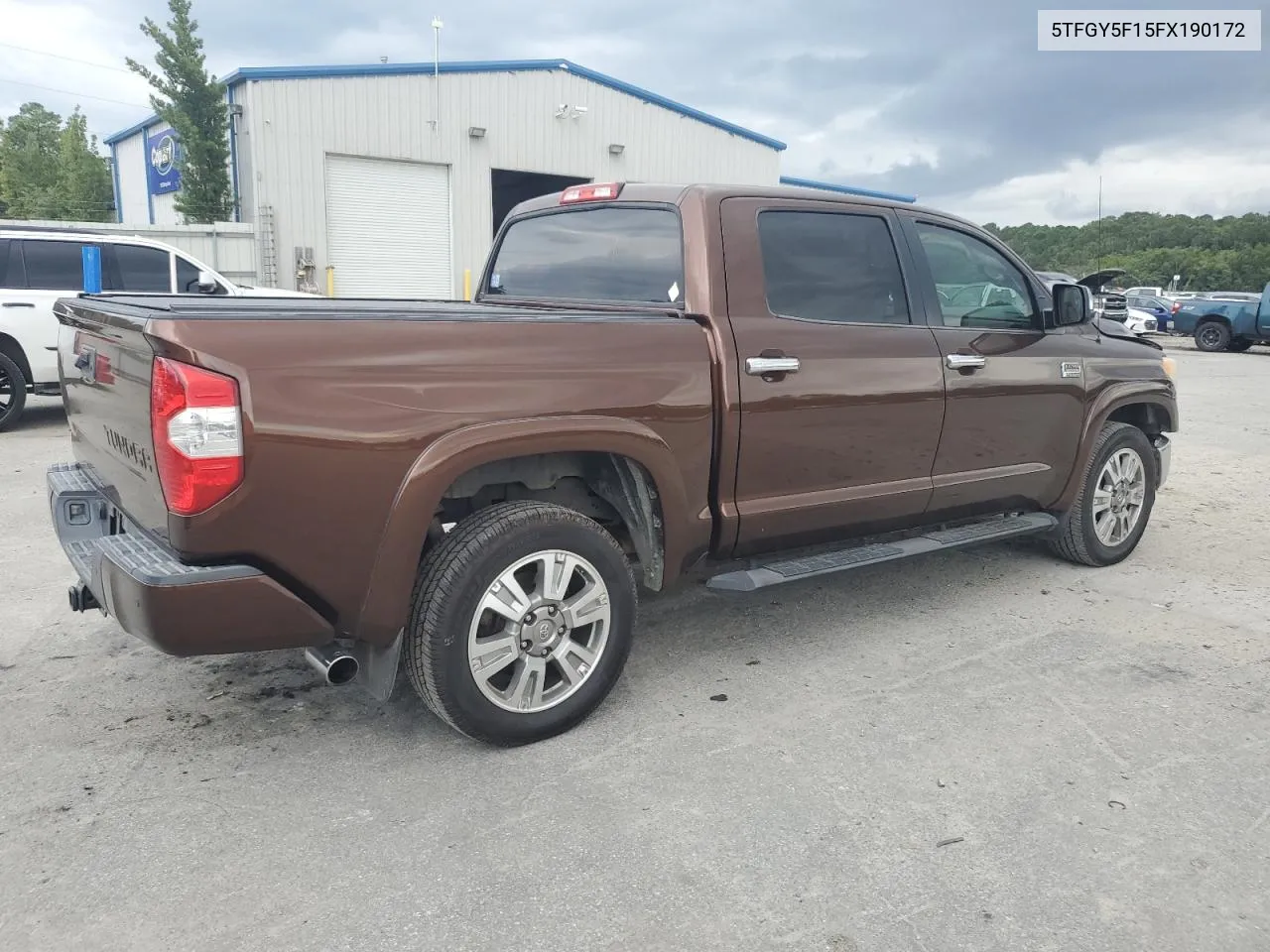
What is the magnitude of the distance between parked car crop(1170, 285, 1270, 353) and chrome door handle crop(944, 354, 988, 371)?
70.7 feet

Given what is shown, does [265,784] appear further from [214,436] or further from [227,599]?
[214,436]

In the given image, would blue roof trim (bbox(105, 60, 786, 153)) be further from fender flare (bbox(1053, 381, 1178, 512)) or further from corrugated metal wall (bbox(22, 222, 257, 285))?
fender flare (bbox(1053, 381, 1178, 512))

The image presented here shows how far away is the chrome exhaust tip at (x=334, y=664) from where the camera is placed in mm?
2834

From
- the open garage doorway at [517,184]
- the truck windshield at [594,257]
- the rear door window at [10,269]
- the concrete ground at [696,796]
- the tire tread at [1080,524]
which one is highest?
the open garage doorway at [517,184]

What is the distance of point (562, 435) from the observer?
304 cm

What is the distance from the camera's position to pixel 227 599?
2.59m

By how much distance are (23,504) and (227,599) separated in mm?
4634

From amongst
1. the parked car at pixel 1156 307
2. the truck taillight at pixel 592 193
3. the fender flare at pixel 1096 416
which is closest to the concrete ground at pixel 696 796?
the fender flare at pixel 1096 416

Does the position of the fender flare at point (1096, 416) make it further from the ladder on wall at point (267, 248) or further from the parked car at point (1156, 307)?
the parked car at point (1156, 307)

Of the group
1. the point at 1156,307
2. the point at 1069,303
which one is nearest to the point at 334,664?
the point at 1069,303

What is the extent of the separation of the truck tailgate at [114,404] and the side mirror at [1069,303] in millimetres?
3964

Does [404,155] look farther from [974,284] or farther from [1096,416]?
[1096,416]

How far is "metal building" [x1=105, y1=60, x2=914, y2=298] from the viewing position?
1739cm

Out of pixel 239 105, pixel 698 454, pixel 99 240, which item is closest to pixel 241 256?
pixel 239 105
